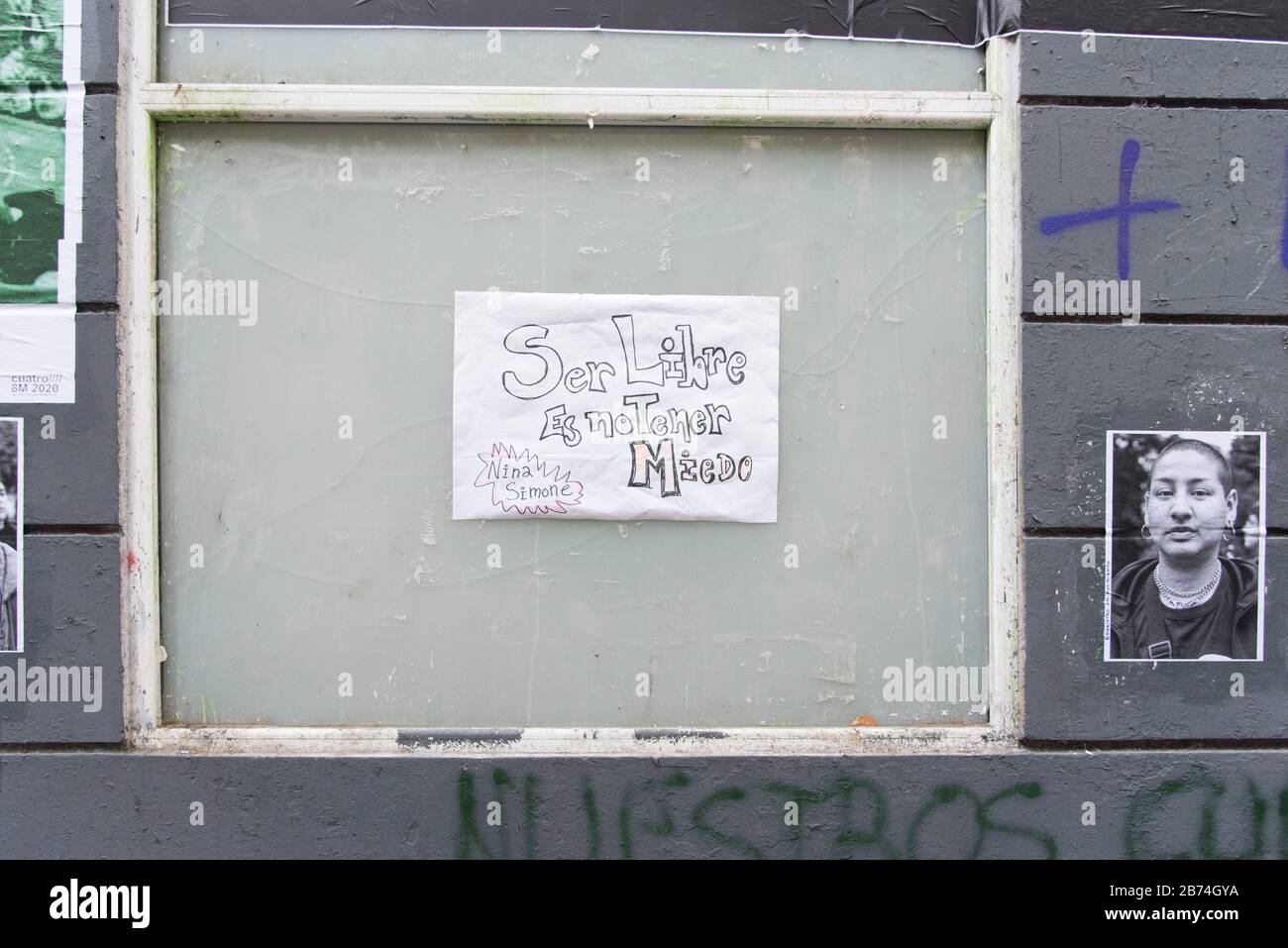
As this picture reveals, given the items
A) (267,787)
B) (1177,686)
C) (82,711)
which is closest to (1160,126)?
(1177,686)

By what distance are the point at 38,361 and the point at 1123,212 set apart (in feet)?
13.1

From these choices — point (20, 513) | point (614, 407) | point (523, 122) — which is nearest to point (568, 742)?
point (614, 407)

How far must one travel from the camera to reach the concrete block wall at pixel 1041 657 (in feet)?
12.1

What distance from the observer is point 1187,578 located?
3.77m

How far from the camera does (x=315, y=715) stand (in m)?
3.83

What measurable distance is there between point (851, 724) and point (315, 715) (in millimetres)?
2011

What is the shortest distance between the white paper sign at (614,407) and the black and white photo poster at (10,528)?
1.56m

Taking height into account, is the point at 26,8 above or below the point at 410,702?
above

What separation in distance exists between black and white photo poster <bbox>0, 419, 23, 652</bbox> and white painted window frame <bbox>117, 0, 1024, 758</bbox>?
369 millimetres

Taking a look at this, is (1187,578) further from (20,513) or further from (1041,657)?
(20,513)

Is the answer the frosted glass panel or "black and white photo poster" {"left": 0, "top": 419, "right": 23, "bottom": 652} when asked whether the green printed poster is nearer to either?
the frosted glass panel

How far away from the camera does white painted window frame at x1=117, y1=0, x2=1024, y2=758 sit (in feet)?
12.3
